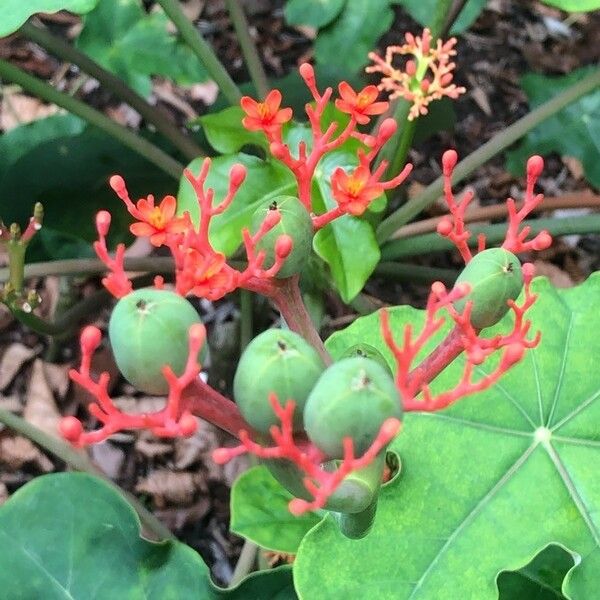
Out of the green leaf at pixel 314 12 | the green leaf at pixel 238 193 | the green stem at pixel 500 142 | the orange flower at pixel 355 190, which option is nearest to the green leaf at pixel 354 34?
the green leaf at pixel 314 12

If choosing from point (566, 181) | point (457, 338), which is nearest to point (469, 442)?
point (457, 338)

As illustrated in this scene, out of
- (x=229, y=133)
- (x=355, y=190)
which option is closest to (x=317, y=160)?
(x=355, y=190)

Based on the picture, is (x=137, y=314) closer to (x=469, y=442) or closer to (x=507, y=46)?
(x=469, y=442)

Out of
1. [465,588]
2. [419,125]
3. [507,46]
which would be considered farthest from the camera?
[507,46]

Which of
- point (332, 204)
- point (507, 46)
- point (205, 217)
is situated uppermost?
point (205, 217)

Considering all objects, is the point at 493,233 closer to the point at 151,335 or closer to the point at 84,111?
the point at 84,111

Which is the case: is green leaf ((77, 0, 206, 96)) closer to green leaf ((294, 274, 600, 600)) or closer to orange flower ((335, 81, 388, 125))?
green leaf ((294, 274, 600, 600))
